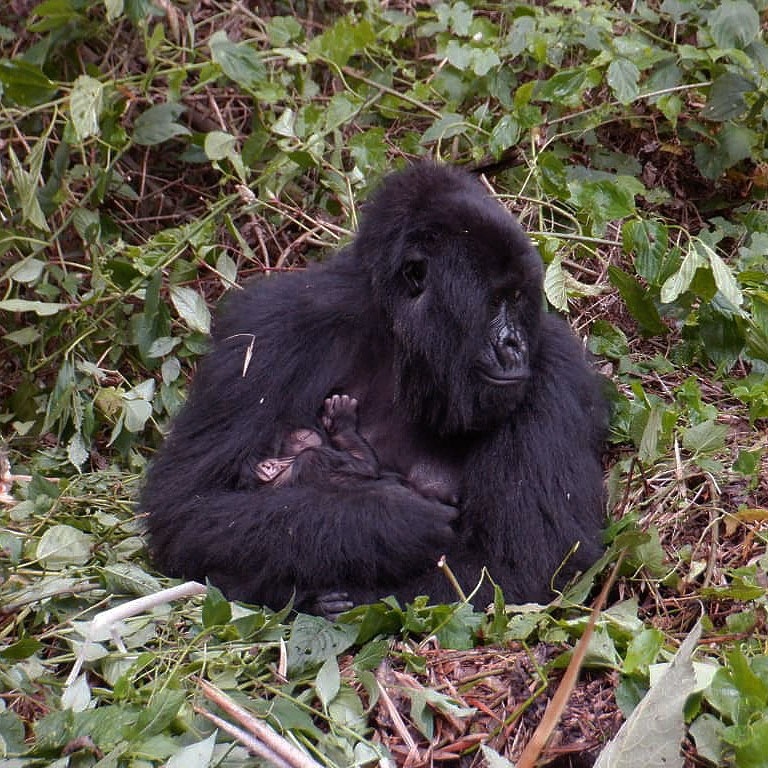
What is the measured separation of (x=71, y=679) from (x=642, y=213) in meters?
3.38

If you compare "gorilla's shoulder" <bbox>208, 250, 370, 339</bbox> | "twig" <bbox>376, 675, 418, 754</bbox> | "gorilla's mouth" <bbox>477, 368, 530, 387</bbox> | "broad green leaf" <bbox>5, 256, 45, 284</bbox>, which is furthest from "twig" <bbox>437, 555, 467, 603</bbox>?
"broad green leaf" <bbox>5, 256, 45, 284</bbox>

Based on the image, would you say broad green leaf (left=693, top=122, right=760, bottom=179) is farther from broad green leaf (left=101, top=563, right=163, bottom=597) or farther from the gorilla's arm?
broad green leaf (left=101, top=563, right=163, bottom=597)

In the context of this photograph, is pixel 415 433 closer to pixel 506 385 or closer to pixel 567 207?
pixel 506 385

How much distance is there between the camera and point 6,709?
315 centimetres

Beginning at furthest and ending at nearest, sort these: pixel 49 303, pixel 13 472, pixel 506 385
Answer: pixel 49 303
pixel 13 472
pixel 506 385

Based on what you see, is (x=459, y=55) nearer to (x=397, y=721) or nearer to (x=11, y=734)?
(x=397, y=721)

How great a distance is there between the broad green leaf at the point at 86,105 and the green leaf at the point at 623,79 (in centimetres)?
237

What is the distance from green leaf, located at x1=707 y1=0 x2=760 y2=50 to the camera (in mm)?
5219

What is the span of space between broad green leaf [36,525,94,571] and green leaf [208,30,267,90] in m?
2.41

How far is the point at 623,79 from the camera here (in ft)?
16.9

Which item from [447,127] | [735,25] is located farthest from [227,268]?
[735,25]

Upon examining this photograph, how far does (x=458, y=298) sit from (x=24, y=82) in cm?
286

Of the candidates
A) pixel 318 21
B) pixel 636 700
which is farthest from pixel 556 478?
pixel 318 21

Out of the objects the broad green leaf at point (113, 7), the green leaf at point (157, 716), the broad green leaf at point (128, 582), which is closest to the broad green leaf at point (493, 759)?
the green leaf at point (157, 716)
